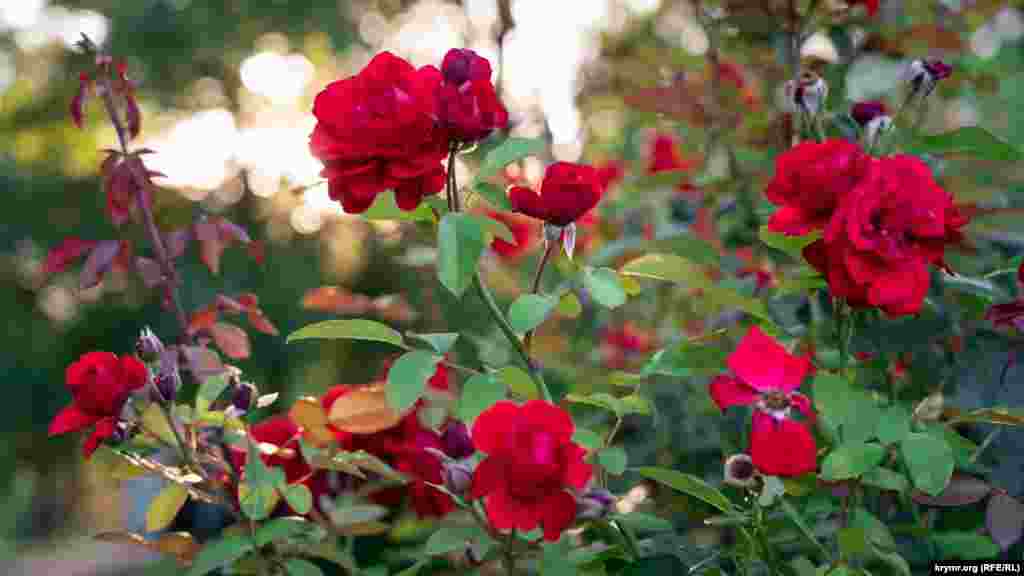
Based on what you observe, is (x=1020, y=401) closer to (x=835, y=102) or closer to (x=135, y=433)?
(x=835, y=102)

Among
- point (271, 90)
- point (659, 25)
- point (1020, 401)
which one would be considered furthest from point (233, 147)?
point (1020, 401)

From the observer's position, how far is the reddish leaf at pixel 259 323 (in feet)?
2.97

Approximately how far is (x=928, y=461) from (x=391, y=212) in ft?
1.31

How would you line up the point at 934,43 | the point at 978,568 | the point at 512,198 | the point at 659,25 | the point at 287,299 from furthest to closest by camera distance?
the point at 287,299, the point at 659,25, the point at 934,43, the point at 978,568, the point at 512,198

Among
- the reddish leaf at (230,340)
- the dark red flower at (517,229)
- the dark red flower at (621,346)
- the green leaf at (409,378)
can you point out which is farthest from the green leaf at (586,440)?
the dark red flower at (621,346)

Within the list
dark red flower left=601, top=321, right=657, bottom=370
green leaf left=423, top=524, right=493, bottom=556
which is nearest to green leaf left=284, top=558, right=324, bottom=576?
green leaf left=423, top=524, right=493, bottom=556

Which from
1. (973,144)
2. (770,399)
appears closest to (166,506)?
(770,399)

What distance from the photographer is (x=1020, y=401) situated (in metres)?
0.87

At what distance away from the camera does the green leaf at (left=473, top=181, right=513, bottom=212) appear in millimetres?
708

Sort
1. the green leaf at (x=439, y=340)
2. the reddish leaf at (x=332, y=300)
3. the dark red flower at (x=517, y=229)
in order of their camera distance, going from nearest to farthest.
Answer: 1. the green leaf at (x=439, y=340)
2. the reddish leaf at (x=332, y=300)
3. the dark red flower at (x=517, y=229)

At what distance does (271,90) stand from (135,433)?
200 inches

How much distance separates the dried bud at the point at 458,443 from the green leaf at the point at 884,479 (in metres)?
0.29

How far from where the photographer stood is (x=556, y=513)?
633mm

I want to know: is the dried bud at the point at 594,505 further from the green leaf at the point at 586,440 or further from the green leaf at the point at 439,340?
the green leaf at the point at 439,340
